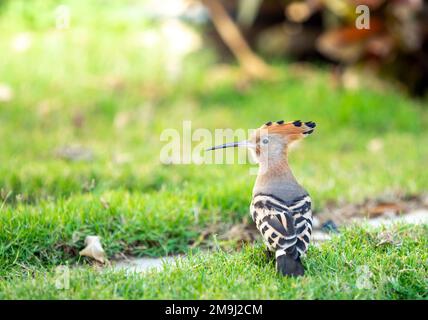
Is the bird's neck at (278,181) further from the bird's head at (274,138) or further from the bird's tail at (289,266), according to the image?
the bird's tail at (289,266)

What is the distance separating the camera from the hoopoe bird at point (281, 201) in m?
3.22

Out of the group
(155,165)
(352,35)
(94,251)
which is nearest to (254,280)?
(94,251)

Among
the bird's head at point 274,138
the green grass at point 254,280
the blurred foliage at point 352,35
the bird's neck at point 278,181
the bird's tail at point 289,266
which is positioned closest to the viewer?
the green grass at point 254,280

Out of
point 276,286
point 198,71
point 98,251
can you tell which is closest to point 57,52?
point 198,71

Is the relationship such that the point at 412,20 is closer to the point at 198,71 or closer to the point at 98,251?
the point at 198,71

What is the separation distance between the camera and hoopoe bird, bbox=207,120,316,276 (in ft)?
10.6

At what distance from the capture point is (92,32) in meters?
8.12

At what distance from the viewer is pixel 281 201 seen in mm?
3424

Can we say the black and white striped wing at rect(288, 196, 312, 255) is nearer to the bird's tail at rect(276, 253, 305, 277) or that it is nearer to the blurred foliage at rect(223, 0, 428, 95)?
the bird's tail at rect(276, 253, 305, 277)

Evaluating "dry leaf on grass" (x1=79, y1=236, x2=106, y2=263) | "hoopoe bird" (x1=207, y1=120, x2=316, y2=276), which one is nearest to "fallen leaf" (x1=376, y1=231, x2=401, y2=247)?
"hoopoe bird" (x1=207, y1=120, x2=316, y2=276)

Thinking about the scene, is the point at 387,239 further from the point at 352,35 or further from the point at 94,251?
the point at 352,35

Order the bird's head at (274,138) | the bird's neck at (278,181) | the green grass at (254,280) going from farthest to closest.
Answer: the bird's head at (274,138) < the bird's neck at (278,181) < the green grass at (254,280)

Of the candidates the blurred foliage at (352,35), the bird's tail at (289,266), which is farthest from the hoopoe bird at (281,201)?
the blurred foliage at (352,35)

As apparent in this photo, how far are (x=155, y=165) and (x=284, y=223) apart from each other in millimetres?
2306
